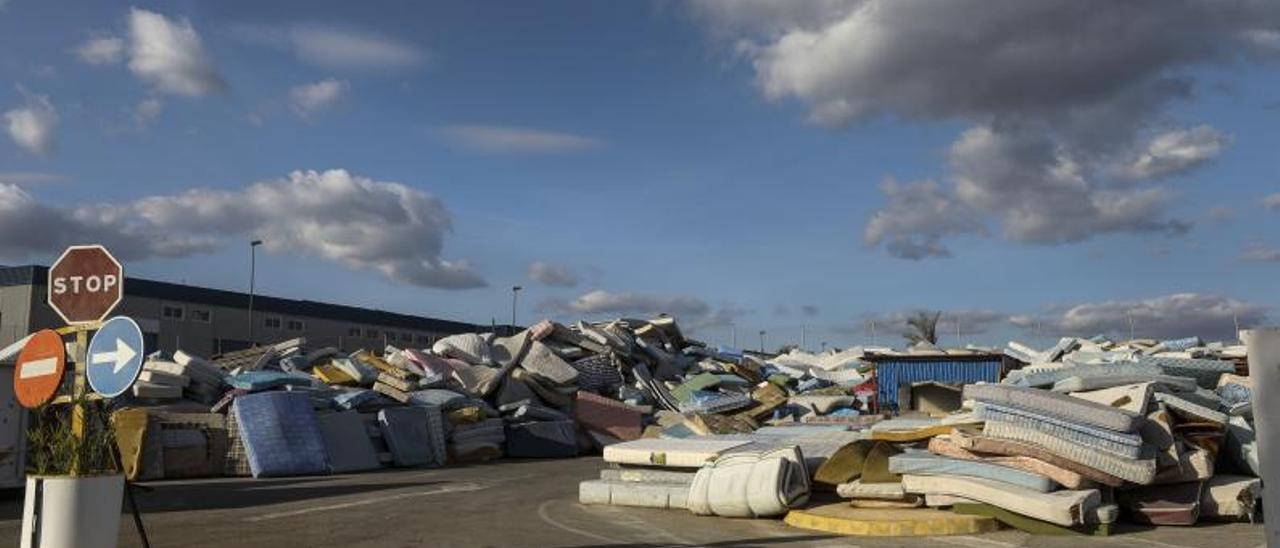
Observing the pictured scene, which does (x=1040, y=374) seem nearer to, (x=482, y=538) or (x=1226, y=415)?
(x=1226, y=415)

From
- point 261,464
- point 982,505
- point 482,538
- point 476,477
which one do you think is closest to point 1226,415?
point 982,505

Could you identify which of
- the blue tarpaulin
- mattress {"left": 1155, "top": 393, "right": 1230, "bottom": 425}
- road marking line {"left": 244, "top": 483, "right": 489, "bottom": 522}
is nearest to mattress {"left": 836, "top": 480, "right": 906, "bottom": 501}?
mattress {"left": 1155, "top": 393, "right": 1230, "bottom": 425}

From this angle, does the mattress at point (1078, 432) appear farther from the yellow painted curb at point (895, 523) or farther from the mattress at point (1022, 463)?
the yellow painted curb at point (895, 523)

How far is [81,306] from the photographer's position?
7.33 meters

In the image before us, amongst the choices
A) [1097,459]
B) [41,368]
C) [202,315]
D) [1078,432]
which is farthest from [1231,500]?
[202,315]

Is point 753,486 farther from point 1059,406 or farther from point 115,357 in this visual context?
point 115,357

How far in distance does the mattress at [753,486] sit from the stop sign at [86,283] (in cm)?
770

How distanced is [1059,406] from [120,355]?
10050mm

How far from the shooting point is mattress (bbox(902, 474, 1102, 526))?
419 inches

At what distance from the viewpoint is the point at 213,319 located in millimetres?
64312

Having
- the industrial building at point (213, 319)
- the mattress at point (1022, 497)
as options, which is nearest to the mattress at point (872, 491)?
the mattress at point (1022, 497)

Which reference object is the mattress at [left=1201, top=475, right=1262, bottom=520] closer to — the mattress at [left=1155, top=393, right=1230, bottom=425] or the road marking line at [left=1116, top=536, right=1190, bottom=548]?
the mattress at [left=1155, top=393, right=1230, bottom=425]

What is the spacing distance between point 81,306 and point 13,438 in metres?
9.28

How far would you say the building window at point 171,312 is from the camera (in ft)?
197
